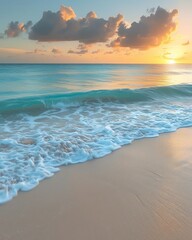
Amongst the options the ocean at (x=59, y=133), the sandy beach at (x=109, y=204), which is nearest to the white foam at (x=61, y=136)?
the ocean at (x=59, y=133)

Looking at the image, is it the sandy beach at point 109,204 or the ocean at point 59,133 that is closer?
the sandy beach at point 109,204

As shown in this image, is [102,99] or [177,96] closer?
[102,99]

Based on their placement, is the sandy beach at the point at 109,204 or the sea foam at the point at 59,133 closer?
the sandy beach at the point at 109,204

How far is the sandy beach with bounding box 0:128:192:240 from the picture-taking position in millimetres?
2576

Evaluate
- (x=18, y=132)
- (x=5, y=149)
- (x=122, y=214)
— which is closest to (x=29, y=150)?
(x=5, y=149)

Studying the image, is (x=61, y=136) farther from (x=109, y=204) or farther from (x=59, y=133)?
(x=109, y=204)

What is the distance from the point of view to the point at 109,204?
121 inches

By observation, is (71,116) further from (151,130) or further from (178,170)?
(178,170)

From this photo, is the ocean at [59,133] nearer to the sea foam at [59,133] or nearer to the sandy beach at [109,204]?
the sea foam at [59,133]

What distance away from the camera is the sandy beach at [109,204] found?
8.45 ft

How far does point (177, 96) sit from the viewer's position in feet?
44.6

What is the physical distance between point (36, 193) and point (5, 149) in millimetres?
1840

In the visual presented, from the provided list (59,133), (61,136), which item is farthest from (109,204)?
(59,133)

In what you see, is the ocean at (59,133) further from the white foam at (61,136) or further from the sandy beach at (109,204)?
the sandy beach at (109,204)
